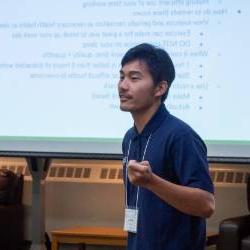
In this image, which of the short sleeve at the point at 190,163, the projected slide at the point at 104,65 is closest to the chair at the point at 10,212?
the projected slide at the point at 104,65

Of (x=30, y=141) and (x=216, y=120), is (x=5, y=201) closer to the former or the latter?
(x=30, y=141)

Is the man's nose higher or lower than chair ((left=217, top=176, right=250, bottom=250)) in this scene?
higher

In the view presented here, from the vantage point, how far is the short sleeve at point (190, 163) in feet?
5.04

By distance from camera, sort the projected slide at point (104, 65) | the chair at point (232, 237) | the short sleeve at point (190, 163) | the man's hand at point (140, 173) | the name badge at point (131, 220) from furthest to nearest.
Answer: the chair at point (232, 237), the projected slide at point (104, 65), the name badge at point (131, 220), the short sleeve at point (190, 163), the man's hand at point (140, 173)

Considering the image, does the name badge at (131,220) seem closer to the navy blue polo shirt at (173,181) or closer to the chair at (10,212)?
the navy blue polo shirt at (173,181)

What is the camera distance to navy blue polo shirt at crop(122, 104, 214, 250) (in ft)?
5.10

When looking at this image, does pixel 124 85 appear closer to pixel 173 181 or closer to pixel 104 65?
pixel 173 181

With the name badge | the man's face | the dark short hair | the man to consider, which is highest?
the dark short hair

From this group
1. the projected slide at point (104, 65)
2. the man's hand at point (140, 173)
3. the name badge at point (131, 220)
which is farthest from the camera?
the projected slide at point (104, 65)

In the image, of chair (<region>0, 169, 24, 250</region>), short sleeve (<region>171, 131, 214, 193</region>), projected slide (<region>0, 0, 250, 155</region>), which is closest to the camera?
short sleeve (<region>171, 131, 214, 193</region>)

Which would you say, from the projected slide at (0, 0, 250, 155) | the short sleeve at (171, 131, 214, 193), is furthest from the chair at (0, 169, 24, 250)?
the short sleeve at (171, 131, 214, 193)

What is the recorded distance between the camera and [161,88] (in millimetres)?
1705

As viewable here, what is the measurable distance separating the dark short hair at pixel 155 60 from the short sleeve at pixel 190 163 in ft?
0.65

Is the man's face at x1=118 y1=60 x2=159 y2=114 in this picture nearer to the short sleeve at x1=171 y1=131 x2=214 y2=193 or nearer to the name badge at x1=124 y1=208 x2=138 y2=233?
the short sleeve at x1=171 y1=131 x2=214 y2=193
